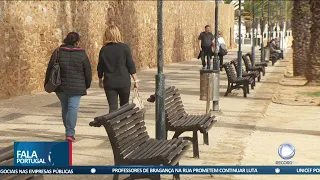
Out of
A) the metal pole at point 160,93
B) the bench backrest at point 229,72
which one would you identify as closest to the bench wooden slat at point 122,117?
the metal pole at point 160,93

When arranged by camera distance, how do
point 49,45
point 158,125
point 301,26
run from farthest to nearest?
point 301,26
point 49,45
point 158,125

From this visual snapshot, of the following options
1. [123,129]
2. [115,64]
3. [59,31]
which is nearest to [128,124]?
[123,129]

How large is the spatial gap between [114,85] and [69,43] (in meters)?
0.83

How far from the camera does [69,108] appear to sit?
395 inches

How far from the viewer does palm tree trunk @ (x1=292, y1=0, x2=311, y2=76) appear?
2681 cm

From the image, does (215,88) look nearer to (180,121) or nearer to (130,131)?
(180,121)

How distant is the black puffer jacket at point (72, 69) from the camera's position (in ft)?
32.3

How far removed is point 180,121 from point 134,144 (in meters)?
2.21

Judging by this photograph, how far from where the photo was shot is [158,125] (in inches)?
347

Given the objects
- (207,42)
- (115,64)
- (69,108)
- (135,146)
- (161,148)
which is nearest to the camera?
(161,148)

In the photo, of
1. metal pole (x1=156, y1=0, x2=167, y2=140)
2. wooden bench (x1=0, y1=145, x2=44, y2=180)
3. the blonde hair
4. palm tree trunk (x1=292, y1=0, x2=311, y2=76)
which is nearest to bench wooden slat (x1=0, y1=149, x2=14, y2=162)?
wooden bench (x1=0, y1=145, x2=44, y2=180)

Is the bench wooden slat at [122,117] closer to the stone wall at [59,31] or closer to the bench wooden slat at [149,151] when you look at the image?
the bench wooden slat at [149,151]

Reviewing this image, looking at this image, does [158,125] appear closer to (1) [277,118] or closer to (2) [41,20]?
(1) [277,118]

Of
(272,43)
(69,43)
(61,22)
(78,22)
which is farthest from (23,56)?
(272,43)
